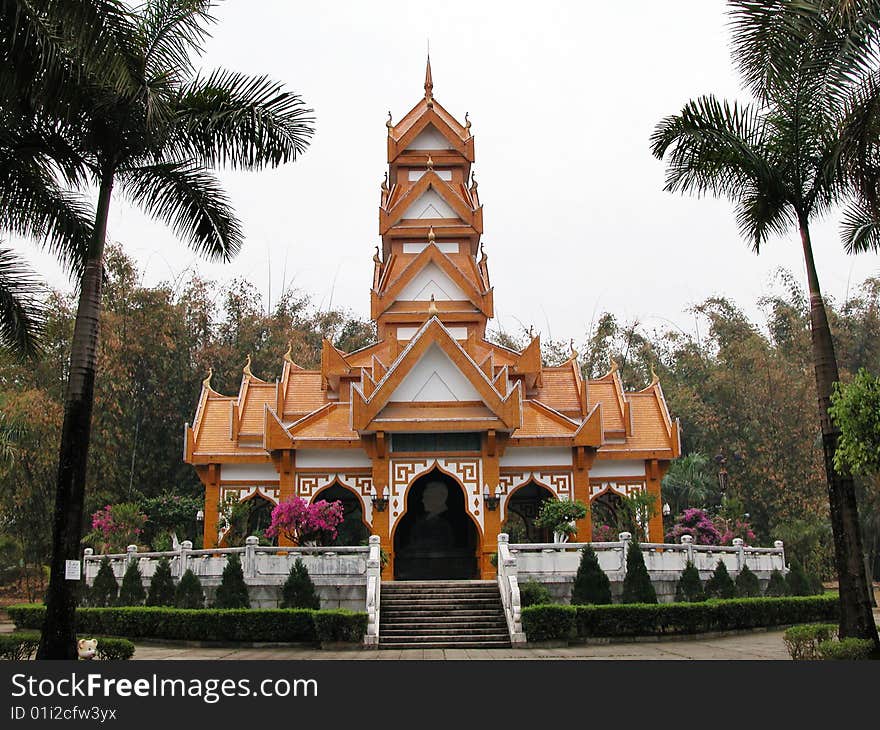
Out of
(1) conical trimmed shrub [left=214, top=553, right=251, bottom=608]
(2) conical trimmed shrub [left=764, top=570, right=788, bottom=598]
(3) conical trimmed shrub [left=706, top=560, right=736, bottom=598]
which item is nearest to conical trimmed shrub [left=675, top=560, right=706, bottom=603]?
(3) conical trimmed shrub [left=706, top=560, right=736, bottom=598]

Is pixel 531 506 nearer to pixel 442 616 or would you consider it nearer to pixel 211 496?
pixel 442 616

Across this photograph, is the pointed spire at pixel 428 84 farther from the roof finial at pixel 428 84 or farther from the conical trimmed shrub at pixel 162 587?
the conical trimmed shrub at pixel 162 587

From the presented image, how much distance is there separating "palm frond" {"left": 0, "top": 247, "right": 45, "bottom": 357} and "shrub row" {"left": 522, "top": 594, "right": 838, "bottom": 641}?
10505mm

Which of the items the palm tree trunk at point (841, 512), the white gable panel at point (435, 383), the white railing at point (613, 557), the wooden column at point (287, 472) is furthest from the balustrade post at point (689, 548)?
the wooden column at point (287, 472)

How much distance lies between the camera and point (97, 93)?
12.5 meters

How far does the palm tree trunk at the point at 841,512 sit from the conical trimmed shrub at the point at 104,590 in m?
16.3

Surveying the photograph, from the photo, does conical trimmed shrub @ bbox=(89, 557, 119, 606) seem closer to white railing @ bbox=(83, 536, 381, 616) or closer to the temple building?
white railing @ bbox=(83, 536, 381, 616)

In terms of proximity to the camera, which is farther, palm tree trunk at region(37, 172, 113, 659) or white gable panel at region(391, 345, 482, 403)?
white gable panel at region(391, 345, 482, 403)

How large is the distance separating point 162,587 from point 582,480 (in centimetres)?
Answer: 1132

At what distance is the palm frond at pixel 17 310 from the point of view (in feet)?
47.2

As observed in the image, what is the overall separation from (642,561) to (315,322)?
121ft

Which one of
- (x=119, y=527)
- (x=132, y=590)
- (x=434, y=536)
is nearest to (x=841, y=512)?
(x=434, y=536)

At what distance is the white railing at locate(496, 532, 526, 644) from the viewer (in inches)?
724
